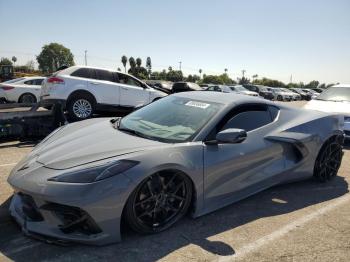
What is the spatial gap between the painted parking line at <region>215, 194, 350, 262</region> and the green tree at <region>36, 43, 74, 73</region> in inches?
4755

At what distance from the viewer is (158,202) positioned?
336cm

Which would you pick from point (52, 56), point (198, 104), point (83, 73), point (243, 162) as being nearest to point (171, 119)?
point (198, 104)

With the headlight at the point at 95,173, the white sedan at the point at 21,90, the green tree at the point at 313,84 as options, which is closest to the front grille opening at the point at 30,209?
the headlight at the point at 95,173

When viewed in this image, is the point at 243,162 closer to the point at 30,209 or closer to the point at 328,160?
the point at 328,160

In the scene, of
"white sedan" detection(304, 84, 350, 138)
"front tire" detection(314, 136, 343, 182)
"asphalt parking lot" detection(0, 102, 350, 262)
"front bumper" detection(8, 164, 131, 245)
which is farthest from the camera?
"white sedan" detection(304, 84, 350, 138)

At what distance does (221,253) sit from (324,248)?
39.6 inches

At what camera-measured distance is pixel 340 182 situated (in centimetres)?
538

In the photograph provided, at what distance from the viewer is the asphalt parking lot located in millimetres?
2980

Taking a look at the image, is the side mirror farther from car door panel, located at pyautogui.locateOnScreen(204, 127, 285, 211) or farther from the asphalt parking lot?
the asphalt parking lot

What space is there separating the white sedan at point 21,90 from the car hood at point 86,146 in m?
11.6

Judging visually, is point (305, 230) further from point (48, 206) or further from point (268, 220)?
point (48, 206)

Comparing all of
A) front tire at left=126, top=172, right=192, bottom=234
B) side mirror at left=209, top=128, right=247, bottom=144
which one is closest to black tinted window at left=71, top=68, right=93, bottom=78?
side mirror at left=209, top=128, right=247, bottom=144

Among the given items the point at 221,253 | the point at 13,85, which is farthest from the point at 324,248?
the point at 13,85

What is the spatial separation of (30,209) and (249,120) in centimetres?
260
